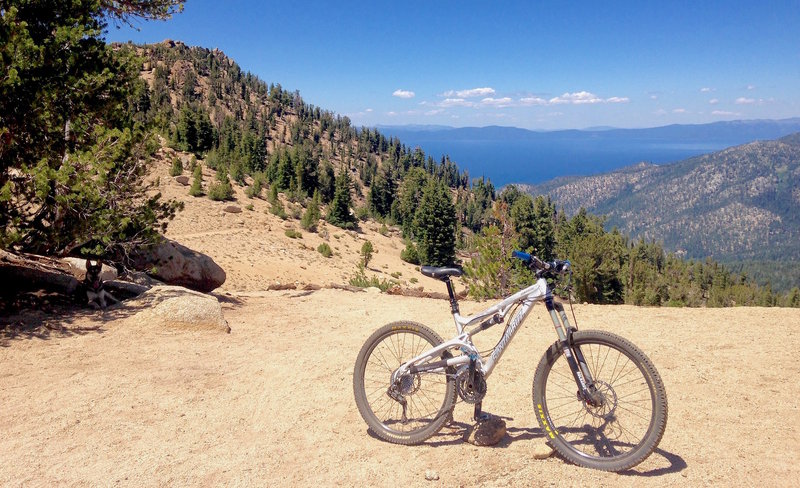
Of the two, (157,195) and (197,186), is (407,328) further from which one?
(197,186)

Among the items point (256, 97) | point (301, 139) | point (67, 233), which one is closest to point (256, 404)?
point (67, 233)

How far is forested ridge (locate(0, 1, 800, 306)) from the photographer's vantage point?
28.2ft

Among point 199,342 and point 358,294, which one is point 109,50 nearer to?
point 199,342

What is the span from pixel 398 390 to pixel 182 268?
524 inches

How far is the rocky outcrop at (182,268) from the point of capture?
1506 cm

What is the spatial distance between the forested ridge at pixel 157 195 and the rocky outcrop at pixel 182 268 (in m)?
2.24

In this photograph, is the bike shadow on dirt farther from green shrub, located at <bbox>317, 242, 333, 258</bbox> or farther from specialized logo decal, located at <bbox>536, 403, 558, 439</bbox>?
green shrub, located at <bbox>317, 242, 333, 258</bbox>

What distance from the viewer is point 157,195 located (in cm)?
1012

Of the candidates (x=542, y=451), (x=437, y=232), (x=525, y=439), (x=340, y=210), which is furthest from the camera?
(x=340, y=210)

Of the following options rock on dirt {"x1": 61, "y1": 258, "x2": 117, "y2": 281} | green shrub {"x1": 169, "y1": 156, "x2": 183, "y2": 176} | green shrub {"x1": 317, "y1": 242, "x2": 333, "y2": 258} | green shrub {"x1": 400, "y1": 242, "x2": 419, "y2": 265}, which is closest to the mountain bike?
rock on dirt {"x1": 61, "y1": 258, "x2": 117, "y2": 281}

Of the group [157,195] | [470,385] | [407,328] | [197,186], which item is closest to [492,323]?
[470,385]

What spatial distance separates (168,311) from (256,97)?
156671 mm

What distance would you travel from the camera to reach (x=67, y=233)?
8766mm

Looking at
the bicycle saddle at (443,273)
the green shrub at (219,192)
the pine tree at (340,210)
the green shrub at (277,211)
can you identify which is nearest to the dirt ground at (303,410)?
the bicycle saddle at (443,273)
